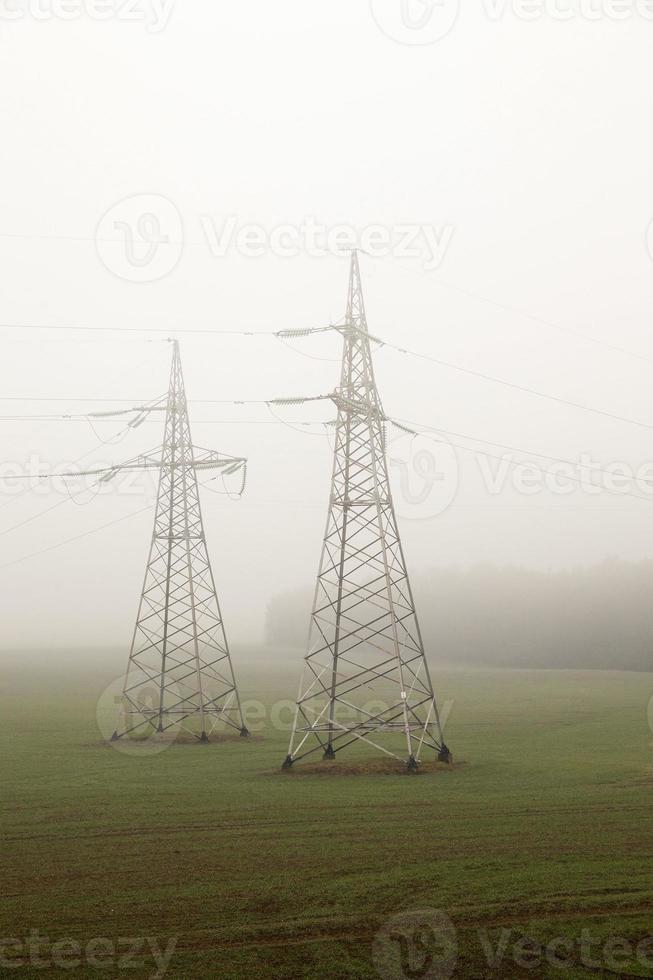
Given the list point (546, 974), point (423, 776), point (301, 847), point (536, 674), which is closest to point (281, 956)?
point (546, 974)

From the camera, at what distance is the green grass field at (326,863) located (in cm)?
1600

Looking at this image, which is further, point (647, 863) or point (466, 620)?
point (466, 620)

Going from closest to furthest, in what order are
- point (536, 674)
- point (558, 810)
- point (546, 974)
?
point (546, 974), point (558, 810), point (536, 674)

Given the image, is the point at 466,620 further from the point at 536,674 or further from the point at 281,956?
the point at 281,956

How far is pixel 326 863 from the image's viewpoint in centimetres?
2125

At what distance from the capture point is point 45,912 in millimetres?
17906

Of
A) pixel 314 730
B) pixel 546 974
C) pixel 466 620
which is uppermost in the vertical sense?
pixel 466 620

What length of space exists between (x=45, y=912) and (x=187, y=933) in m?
2.98

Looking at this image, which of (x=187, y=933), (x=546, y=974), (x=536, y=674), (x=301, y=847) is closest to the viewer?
(x=546, y=974)

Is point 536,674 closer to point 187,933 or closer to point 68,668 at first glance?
point 68,668

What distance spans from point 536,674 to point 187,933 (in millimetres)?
86609

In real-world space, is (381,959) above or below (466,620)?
below

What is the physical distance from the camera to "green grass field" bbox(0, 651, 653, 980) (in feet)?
52.5

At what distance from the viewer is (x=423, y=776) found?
106 feet
